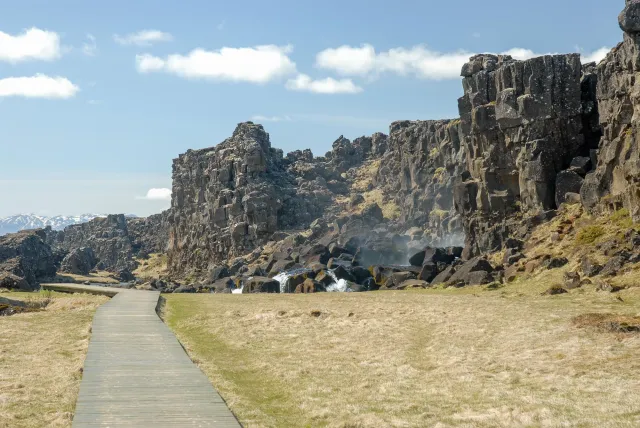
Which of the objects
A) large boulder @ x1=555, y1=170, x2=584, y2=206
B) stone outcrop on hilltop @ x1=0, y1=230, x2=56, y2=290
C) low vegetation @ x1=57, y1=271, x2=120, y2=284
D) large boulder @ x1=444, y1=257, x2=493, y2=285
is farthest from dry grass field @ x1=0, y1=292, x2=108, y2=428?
stone outcrop on hilltop @ x1=0, y1=230, x2=56, y2=290

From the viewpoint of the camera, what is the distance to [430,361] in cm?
2461

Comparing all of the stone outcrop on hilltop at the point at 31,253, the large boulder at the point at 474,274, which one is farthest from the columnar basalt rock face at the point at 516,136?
the stone outcrop on hilltop at the point at 31,253

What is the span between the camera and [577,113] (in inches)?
2482

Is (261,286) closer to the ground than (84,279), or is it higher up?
higher up

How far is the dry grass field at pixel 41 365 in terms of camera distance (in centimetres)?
1703

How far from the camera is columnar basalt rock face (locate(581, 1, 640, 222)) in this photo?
48188 millimetres

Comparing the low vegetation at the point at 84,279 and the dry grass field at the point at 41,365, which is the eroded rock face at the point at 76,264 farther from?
the dry grass field at the point at 41,365

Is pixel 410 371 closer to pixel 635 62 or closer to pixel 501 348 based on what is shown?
pixel 501 348

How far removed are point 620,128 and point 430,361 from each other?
3699 centimetres

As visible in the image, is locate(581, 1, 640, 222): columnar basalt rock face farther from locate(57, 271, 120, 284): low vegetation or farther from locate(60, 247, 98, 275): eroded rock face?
locate(60, 247, 98, 275): eroded rock face

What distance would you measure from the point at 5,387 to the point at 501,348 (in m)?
17.8

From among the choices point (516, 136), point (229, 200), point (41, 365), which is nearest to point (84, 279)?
point (229, 200)

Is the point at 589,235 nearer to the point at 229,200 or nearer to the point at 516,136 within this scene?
the point at 516,136

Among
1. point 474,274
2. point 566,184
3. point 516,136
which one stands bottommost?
point 474,274
